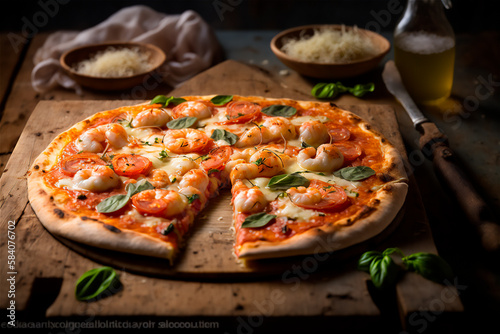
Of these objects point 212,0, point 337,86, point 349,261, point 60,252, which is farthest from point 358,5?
point 60,252

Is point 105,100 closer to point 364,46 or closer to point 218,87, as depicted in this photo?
point 218,87

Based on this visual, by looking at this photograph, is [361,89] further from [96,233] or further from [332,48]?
[96,233]

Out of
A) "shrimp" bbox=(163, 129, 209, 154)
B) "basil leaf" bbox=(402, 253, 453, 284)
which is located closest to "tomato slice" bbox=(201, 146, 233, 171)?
"shrimp" bbox=(163, 129, 209, 154)

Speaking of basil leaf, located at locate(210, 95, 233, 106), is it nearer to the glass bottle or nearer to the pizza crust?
the pizza crust

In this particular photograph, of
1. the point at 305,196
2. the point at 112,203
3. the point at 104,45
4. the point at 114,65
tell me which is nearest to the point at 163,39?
the point at 104,45

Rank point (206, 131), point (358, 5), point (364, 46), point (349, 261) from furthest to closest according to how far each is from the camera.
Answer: point (358, 5) → point (364, 46) → point (206, 131) → point (349, 261)

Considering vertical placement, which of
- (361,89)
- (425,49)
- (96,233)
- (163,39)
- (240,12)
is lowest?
(240,12)

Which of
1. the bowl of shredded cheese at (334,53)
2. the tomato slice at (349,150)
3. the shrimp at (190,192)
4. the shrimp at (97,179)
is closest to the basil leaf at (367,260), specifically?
the tomato slice at (349,150)
